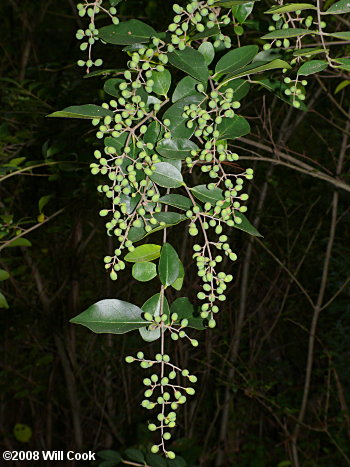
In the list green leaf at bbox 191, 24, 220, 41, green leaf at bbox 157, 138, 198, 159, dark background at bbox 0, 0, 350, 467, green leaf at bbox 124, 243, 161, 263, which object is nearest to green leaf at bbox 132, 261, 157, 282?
green leaf at bbox 124, 243, 161, 263

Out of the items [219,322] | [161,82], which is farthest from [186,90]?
[219,322]

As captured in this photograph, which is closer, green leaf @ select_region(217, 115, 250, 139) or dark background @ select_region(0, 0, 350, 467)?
green leaf @ select_region(217, 115, 250, 139)

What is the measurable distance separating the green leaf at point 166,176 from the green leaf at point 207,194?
2 cm

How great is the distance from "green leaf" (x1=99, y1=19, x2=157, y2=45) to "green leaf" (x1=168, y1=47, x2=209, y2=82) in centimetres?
4

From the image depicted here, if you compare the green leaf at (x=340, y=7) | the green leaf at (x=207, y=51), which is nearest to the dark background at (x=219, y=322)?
the green leaf at (x=207, y=51)

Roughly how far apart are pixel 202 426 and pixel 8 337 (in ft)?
3.72

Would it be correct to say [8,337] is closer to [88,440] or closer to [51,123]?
[88,440]

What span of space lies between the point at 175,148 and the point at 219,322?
80.7 inches

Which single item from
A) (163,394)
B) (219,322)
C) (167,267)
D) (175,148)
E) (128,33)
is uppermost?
(128,33)

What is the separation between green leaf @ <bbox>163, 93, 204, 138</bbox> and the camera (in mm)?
491

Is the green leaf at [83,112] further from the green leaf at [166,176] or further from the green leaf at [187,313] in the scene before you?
the green leaf at [187,313]

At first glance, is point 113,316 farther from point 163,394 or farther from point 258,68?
point 258,68

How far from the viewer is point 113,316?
0.51 meters

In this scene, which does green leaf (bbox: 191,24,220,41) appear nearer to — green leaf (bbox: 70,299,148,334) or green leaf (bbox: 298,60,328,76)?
green leaf (bbox: 298,60,328,76)
